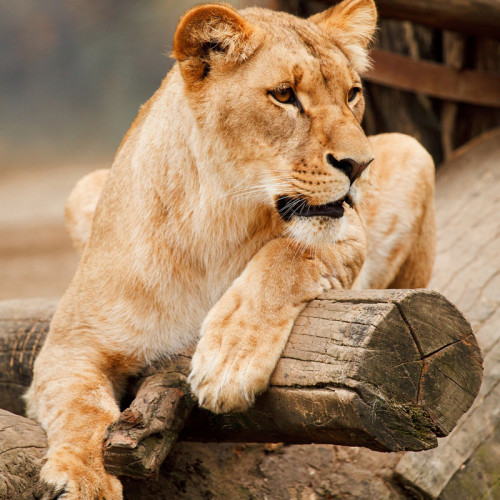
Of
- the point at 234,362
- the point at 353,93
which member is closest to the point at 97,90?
the point at 353,93

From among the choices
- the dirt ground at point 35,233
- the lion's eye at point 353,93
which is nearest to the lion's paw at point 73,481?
the lion's eye at point 353,93

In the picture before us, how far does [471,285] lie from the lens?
359 cm

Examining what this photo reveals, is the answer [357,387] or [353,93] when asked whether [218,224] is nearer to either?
[353,93]

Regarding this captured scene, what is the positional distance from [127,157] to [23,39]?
1264 centimetres

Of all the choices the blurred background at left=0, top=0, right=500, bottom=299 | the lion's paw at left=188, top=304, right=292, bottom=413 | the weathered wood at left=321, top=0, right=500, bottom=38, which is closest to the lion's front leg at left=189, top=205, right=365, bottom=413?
the lion's paw at left=188, top=304, right=292, bottom=413

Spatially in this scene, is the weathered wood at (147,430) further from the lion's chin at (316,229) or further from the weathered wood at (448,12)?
the weathered wood at (448,12)

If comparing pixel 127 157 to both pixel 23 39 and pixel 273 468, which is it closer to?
pixel 273 468

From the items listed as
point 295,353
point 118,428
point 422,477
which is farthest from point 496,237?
point 118,428

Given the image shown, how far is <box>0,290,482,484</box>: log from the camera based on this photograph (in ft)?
5.85

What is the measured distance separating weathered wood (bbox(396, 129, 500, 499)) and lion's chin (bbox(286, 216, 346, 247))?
3.04ft

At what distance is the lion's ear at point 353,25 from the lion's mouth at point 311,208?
717 mm

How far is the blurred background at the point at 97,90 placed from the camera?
532 cm

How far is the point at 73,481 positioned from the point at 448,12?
3.88 metres

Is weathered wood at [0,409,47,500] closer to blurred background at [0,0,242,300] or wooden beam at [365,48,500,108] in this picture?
wooden beam at [365,48,500,108]
